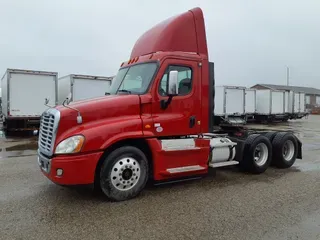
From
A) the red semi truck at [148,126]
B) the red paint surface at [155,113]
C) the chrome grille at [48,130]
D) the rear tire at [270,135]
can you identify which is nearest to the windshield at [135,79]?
the red semi truck at [148,126]

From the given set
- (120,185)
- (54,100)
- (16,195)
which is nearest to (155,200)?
(120,185)

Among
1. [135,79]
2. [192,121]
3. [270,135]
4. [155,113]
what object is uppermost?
[135,79]

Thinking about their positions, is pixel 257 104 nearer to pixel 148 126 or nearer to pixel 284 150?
pixel 284 150

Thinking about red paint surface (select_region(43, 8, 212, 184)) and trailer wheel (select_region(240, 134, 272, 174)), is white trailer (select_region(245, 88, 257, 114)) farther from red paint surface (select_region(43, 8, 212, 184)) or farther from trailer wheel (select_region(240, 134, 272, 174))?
red paint surface (select_region(43, 8, 212, 184))

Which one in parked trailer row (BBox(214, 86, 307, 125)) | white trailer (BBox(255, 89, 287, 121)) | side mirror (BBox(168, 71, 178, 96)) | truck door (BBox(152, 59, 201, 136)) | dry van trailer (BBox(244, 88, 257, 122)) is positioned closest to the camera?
side mirror (BBox(168, 71, 178, 96))

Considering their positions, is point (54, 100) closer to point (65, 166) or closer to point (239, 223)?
point (65, 166)

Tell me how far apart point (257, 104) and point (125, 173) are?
78.3 ft

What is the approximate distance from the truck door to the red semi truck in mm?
18

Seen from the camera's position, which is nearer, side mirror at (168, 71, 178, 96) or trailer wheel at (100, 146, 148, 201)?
trailer wheel at (100, 146, 148, 201)

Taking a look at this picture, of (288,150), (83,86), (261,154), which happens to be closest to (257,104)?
(83,86)

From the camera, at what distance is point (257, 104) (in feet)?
87.4

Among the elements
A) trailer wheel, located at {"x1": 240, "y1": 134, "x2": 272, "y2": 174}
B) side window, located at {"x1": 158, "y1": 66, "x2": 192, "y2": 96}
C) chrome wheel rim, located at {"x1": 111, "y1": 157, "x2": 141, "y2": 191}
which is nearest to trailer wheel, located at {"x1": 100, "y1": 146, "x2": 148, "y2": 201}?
chrome wheel rim, located at {"x1": 111, "y1": 157, "x2": 141, "y2": 191}

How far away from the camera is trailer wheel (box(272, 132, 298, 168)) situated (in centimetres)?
743

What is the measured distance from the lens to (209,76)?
605 centimetres
